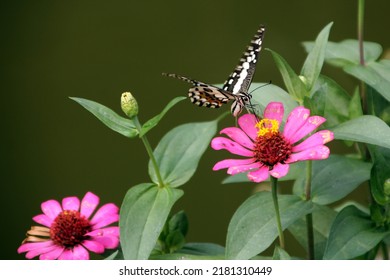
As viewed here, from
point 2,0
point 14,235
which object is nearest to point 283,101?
point 14,235

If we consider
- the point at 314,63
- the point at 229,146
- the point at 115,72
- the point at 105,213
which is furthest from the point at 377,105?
the point at 115,72

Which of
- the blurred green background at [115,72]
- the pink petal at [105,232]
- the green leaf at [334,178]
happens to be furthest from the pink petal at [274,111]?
the blurred green background at [115,72]

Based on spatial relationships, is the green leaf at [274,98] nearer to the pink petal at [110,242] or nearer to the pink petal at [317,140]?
the pink petal at [317,140]

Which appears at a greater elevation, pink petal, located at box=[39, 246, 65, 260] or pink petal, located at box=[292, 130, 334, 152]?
pink petal, located at box=[292, 130, 334, 152]

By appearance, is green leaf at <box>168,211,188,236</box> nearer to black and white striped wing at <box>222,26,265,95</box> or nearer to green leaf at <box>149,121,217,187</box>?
green leaf at <box>149,121,217,187</box>

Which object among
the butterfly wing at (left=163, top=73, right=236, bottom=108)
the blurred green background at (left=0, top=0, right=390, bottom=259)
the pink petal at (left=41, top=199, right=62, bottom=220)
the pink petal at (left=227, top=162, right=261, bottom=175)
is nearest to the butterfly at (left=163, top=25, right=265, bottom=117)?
the butterfly wing at (left=163, top=73, right=236, bottom=108)
